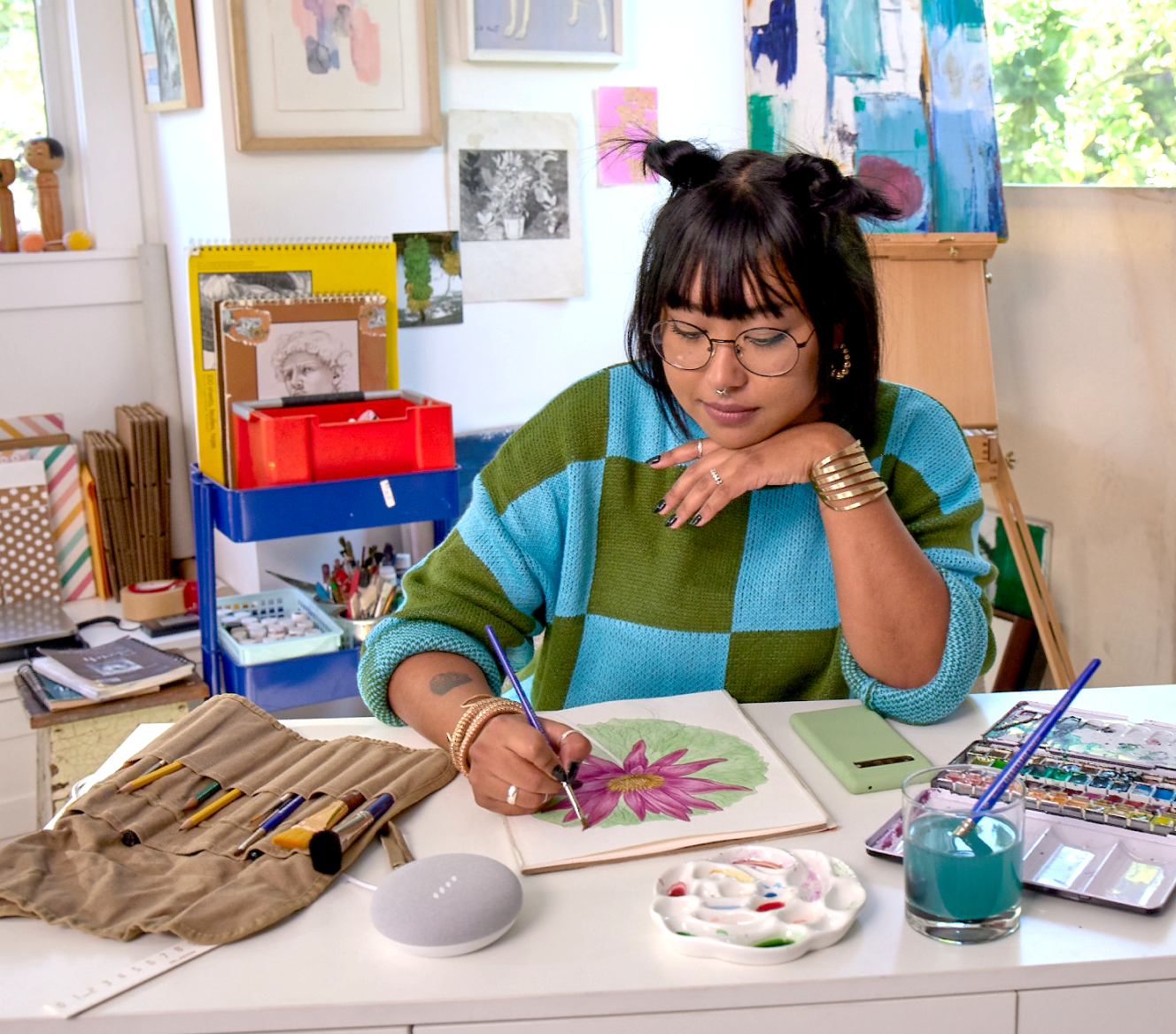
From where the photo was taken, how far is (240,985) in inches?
28.7

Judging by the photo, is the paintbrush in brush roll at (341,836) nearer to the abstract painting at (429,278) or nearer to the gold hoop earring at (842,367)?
the gold hoop earring at (842,367)

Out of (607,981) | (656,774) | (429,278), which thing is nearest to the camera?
(607,981)

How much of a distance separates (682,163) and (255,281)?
46.4 inches

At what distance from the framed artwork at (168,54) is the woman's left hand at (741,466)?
148cm

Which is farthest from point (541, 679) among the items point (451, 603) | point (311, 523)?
point (311, 523)

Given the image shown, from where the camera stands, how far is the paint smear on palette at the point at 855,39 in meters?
2.55

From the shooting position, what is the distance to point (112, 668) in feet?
6.81

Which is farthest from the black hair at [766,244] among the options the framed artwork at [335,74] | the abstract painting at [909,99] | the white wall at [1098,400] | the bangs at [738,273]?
the white wall at [1098,400]

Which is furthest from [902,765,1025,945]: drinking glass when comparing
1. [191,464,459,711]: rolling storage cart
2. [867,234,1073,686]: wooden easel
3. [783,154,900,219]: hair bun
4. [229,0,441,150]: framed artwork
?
[229,0,441,150]: framed artwork

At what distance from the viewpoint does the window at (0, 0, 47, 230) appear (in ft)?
8.38

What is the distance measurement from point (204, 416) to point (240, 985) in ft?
5.09

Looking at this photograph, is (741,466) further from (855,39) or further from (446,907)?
(855,39)

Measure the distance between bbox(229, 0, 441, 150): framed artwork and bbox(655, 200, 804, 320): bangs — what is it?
1333 mm

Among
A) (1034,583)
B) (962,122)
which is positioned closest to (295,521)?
(1034,583)
